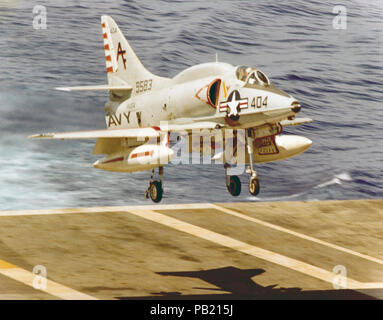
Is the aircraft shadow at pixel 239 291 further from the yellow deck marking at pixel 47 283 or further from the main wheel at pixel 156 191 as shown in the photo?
the main wheel at pixel 156 191

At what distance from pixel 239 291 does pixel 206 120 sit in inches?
1154

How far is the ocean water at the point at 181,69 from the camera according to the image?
14588cm

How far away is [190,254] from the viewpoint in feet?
246

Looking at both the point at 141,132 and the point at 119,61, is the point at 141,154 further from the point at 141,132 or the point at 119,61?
the point at 119,61

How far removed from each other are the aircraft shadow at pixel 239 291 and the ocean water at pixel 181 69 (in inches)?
2367

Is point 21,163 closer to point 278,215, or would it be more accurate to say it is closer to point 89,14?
point 89,14

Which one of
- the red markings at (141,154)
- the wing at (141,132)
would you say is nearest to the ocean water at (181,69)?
the wing at (141,132)

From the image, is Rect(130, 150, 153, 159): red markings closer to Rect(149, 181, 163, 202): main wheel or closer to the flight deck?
Rect(149, 181, 163, 202): main wheel

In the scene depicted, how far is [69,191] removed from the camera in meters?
150

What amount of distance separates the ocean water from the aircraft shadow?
6012 cm

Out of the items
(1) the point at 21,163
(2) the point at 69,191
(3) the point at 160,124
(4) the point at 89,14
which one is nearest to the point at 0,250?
(3) the point at 160,124

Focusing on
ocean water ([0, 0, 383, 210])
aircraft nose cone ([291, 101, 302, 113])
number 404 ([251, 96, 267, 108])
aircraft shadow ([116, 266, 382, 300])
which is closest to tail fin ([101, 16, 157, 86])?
number 404 ([251, 96, 267, 108])

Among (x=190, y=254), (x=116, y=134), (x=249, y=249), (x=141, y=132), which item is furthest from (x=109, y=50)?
(x=249, y=249)

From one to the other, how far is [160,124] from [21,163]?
120m
